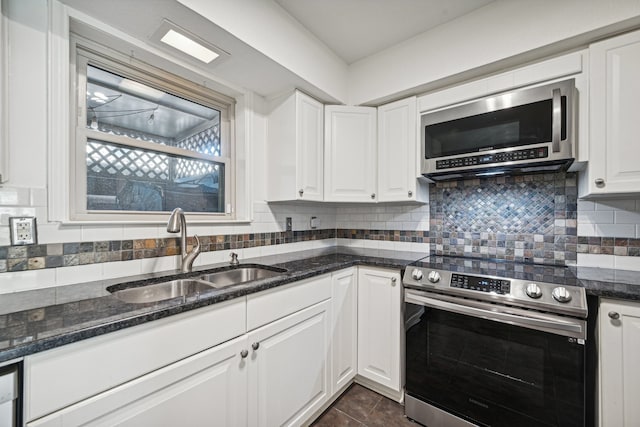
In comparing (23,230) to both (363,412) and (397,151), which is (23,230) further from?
(397,151)

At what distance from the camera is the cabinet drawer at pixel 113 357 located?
0.70m

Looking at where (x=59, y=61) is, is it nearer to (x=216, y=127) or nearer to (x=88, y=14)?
(x=88, y=14)

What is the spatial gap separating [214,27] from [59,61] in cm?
71

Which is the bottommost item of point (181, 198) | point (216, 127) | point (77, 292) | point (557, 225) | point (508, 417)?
point (508, 417)

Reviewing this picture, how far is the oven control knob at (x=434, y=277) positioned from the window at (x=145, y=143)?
1.46 meters

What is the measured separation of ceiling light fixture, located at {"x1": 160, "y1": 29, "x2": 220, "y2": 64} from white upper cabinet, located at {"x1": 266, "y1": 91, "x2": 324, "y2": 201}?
0.61 m

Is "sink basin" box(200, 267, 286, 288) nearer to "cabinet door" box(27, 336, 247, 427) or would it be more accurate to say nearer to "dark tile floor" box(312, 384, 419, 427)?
"cabinet door" box(27, 336, 247, 427)

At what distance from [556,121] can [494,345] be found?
125 centimetres

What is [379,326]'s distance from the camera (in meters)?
1.83

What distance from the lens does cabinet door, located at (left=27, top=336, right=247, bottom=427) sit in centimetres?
78

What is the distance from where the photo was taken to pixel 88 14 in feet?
4.14

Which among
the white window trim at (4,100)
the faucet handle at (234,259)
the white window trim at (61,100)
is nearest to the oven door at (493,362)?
the faucet handle at (234,259)

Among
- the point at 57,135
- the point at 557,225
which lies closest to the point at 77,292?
the point at 57,135

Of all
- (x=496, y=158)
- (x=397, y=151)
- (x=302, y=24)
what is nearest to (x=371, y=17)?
(x=302, y=24)
